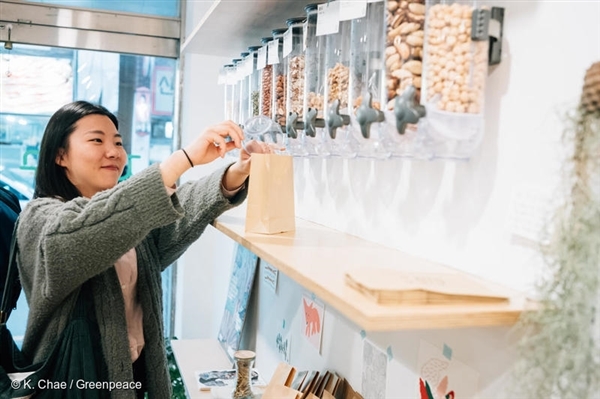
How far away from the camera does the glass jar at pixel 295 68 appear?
1338 millimetres

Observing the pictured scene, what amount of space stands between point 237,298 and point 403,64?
5.32 feet

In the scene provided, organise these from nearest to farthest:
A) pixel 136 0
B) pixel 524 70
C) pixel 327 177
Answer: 1. pixel 524 70
2. pixel 327 177
3. pixel 136 0

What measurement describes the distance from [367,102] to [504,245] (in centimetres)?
32

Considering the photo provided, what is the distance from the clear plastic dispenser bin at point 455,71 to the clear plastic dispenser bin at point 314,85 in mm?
367

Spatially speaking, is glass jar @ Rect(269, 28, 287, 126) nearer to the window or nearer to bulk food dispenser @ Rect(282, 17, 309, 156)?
bulk food dispenser @ Rect(282, 17, 309, 156)

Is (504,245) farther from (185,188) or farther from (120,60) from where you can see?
(120,60)

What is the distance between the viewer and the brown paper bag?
1.28 m

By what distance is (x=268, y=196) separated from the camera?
1294mm

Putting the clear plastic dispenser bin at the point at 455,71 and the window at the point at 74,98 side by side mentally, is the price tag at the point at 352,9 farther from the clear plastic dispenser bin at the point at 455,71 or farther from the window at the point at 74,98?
the window at the point at 74,98

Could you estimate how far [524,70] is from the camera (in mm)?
856

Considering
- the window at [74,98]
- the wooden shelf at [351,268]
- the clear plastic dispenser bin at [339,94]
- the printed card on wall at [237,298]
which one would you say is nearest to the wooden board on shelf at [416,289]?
the wooden shelf at [351,268]

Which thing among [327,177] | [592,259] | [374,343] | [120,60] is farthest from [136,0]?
[592,259]

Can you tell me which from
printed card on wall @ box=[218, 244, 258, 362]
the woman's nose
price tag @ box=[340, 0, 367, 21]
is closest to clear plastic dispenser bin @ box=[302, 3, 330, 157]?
price tag @ box=[340, 0, 367, 21]

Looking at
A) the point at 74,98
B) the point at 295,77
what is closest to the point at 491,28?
the point at 295,77
